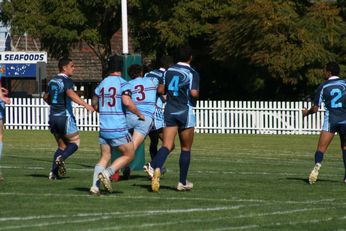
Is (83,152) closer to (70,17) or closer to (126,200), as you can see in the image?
(126,200)

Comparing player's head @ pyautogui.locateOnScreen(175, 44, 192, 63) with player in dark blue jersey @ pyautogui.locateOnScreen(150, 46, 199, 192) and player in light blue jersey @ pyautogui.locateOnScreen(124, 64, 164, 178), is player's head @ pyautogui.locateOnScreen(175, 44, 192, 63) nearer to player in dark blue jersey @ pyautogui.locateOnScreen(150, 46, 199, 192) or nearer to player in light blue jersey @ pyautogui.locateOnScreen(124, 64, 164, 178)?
player in dark blue jersey @ pyautogui.locateOnScreen(150, 46, 199, 192)

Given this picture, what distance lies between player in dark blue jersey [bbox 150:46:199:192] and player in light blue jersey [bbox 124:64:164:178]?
1662 millimetres

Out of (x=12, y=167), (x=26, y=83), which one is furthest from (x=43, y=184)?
(x=26, y=83)

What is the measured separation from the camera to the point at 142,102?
17.3 metres

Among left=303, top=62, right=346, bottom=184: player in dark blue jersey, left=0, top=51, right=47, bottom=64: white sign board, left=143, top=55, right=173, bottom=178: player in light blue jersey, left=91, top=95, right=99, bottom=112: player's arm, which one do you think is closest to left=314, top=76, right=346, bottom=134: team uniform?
left=303, top=62, right=346, bottom=184: player in dark blue jersey

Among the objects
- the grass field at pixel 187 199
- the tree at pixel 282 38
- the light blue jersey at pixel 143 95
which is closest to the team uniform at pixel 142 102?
the light blue jersey at pixel 143 95

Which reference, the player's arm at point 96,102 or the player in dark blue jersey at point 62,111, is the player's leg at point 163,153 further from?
the player in dark blue jersey at point 62,111

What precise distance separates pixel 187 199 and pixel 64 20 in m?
36.6

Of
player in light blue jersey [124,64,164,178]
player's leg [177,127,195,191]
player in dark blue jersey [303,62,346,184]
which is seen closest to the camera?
player's leg [177,127,195,191]

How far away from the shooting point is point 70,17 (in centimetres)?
A: 5006

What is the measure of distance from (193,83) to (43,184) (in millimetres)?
2867

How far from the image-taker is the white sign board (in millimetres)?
59250

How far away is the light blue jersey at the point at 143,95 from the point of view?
56.5ft

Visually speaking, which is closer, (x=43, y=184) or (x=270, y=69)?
(x=43, y=184)
